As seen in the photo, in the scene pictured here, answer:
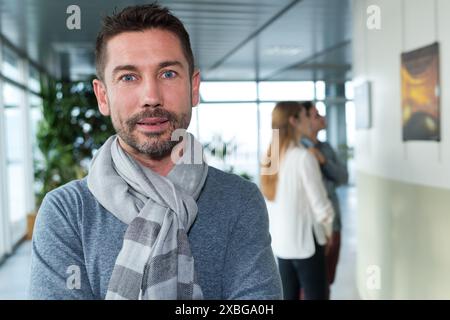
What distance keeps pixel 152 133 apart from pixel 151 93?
56 millimetres

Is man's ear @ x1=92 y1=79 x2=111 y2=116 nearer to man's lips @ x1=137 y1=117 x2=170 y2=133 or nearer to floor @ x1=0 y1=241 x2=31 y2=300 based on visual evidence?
man's lips @ x1=137 y1=117 x2=170 y2=133

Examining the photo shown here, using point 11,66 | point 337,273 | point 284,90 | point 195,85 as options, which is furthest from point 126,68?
point 11,66

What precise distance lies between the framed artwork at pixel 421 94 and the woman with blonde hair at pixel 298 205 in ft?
1.32

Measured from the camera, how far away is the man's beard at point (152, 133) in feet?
2.20

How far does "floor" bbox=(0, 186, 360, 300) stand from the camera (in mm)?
3242

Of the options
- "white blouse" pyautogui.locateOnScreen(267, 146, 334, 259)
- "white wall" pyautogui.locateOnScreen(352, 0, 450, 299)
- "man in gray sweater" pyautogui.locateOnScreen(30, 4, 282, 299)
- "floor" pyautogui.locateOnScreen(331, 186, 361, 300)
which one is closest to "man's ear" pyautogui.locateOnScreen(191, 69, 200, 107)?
"man in gray sweater" pyautogui.locateOnScreen(30, 4, 282, 299)

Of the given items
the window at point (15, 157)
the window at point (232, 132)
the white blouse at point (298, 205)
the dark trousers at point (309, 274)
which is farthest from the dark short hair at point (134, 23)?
the window at point (15, 157)

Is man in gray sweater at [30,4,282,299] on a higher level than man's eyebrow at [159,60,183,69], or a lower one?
lower

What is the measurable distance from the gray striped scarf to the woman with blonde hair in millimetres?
1227

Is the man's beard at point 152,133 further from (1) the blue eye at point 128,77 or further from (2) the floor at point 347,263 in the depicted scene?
(2) the floor at point 347,263

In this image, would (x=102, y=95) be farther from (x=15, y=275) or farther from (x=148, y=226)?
(x=15, y=275)

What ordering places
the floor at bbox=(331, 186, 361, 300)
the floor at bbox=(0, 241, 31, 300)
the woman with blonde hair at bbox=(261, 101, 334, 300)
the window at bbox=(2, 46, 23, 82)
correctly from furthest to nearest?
the window at bbox=(2, 46, 23, 82) → the floor at bbox=(0, 241, 31, 300) → the floor at bbox=(331, 186, 361, 300) → the woman with blonde hair at bbox=(261, 101, 334, 300)

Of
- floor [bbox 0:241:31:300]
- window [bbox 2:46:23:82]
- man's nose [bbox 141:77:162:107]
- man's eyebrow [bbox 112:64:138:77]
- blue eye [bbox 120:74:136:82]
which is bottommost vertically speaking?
floor [bbox 0:241:31:300]
